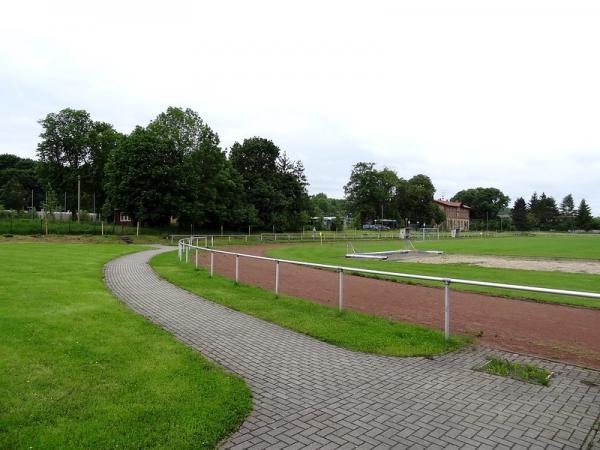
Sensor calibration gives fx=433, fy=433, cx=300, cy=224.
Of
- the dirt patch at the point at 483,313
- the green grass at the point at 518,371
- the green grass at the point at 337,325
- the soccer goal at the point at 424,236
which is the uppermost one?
the green grass at the point at 518,371

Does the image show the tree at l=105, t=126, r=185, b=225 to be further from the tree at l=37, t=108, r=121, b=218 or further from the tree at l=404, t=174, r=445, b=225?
the tree at l=404, t=174, r=445, b=225

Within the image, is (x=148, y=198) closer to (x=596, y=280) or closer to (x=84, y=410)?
(x=596, y=280)

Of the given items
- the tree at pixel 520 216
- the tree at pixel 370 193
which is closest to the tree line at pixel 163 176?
the tree at pixel 370 193

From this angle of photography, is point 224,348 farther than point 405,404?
Yes

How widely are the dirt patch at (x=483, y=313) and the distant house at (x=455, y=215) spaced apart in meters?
117

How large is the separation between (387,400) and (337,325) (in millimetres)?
3524

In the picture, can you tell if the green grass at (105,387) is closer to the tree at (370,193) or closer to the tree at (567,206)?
the tree at (370,193)

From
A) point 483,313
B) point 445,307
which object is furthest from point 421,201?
point 445,307

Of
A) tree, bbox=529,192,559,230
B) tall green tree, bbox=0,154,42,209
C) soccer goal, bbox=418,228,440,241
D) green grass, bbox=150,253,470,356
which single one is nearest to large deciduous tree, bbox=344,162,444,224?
soccer goal, bbox=418,228,440,241

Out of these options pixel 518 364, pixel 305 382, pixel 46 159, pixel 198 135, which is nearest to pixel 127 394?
pixel 305 382

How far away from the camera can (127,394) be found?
15.0 feet

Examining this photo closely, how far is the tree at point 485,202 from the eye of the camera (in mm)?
155625

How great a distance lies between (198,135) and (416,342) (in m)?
50.5

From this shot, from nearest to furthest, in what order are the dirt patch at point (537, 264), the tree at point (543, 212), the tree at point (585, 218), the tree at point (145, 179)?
1. the dirt patch at point (537, 264)
2. the tree at point (145, 179)
3. the tree at point (585, 218)
4. the tree at point (543, 212)
